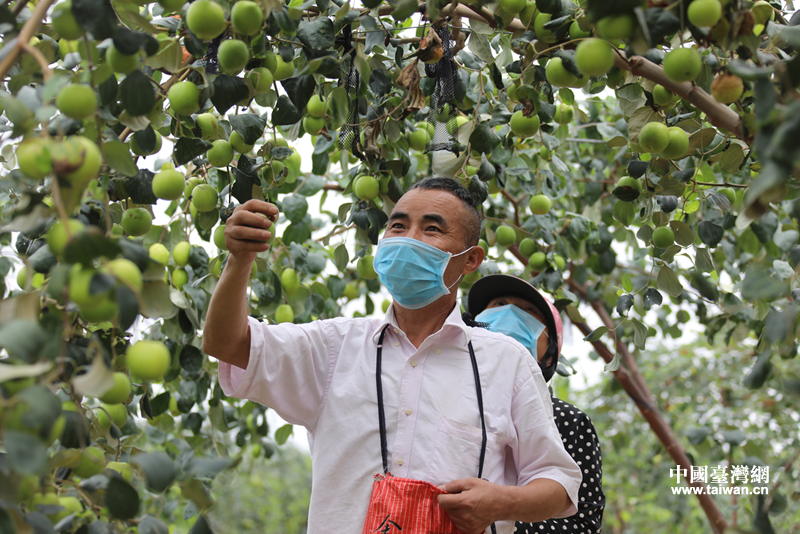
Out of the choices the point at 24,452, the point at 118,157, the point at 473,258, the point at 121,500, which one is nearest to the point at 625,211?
the point at 473,258

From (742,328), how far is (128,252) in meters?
2.56

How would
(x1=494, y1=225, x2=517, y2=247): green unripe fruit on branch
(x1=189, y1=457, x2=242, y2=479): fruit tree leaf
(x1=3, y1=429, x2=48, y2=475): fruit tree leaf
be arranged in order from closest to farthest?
(x1=3, y1=429, x2=48, y2=475): fruit tree leaf
(x1=189, y1=457, x2=242, y2=479): fruit tree leaf
(x1=494, y1=225, x2=517, y2=247): green unripe fruit on branch

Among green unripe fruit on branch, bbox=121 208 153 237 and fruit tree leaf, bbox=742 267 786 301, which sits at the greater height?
fruit tree leaf, bbox=742 267 786 301

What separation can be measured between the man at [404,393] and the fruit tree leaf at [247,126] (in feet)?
0.67

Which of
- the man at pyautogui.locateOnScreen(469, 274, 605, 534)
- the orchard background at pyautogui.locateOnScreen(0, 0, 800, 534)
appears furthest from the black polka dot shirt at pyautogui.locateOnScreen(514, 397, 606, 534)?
the orchard background at pyautogui.locateOnScreen(0, 0, 800, 534)

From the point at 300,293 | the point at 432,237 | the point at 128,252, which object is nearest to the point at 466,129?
the point at 432,237

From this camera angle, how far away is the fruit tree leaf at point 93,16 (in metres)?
0.83

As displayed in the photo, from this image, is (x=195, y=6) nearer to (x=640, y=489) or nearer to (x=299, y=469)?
(x=640, y=489)

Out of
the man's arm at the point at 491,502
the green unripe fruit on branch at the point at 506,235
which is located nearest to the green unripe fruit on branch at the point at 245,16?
the man's arm at the point at 491,502

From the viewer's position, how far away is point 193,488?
34.4 inches

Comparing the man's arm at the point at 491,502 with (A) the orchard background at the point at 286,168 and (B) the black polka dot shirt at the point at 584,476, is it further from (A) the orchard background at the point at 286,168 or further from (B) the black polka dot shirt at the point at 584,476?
(B) the black polka dot shirt at the point at 584,476

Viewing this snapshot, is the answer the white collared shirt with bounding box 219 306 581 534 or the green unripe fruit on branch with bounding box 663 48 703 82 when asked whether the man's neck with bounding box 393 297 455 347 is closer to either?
the white collared shirt with bounding box 219 306 581 534

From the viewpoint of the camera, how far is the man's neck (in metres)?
1.66

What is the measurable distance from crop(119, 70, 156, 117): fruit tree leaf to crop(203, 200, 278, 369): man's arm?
0.29 m
